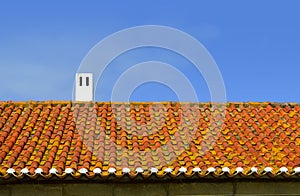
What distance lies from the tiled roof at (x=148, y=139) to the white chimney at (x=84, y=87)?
1.03m

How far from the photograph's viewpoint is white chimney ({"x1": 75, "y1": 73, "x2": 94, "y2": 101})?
14656 mm

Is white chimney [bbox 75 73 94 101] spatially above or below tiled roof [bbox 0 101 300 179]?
above

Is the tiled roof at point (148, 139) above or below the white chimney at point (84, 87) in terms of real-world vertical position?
below

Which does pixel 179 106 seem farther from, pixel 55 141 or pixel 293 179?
pixel 293 179

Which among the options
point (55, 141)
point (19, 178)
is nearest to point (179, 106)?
point (55, 141)

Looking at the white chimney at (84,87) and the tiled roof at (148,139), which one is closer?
the tiled roof at (148,139)

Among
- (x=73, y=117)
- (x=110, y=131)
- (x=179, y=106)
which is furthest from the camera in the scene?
(x=179, y=106)

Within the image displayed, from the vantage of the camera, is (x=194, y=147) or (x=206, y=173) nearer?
(x=206, y=173)

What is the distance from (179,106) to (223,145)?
8.46 ft

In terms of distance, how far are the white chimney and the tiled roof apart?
1.03 meters

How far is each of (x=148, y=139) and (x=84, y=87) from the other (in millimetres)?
3867

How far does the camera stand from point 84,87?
1474 centimetres

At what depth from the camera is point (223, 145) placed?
11.1 meters

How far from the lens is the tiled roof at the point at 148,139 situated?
9539 millimetres
